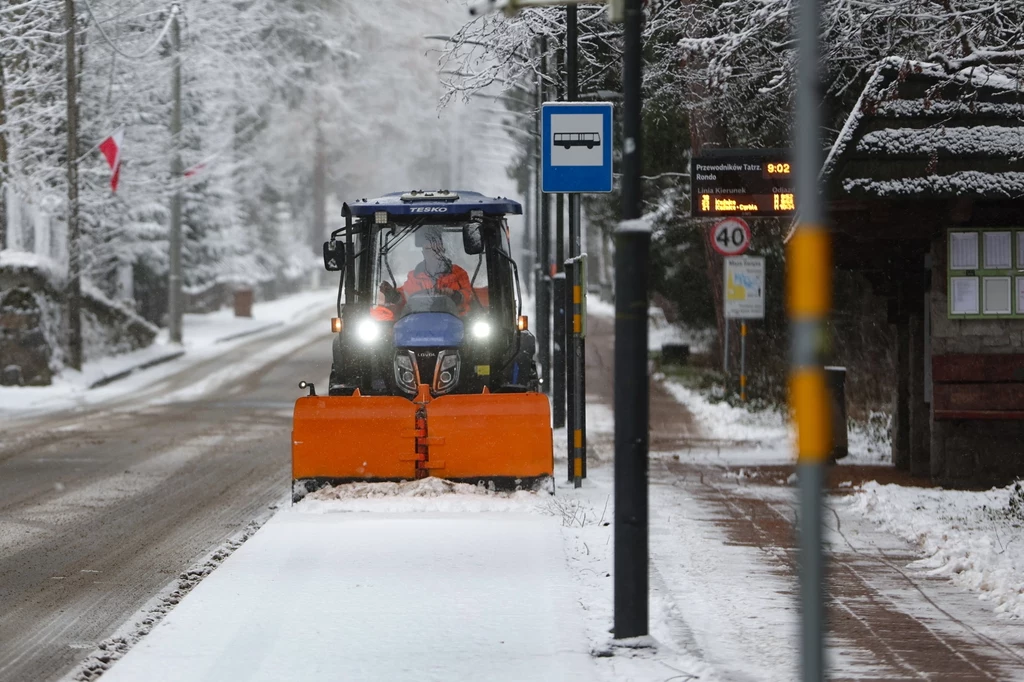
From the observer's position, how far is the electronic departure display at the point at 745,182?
48.0 ft

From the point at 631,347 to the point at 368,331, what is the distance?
6.86m

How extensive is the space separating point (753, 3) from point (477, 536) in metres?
7.34

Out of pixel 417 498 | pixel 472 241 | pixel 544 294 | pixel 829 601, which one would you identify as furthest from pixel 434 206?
pixel 544 294

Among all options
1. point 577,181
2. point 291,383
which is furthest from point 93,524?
point 291,383

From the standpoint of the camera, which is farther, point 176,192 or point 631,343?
point 176,192

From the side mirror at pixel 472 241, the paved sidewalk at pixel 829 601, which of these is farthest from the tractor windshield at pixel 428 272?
the paved sidewalk at pixel 829 601

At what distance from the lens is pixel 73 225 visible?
2923 cm

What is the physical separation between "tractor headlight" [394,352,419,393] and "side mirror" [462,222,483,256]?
112 cm

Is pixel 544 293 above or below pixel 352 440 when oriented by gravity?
above

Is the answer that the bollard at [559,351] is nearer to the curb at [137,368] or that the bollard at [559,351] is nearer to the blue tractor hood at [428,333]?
the blue tractor hood at [428,333]

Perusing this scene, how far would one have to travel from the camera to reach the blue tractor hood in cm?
1322

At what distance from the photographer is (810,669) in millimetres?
4625

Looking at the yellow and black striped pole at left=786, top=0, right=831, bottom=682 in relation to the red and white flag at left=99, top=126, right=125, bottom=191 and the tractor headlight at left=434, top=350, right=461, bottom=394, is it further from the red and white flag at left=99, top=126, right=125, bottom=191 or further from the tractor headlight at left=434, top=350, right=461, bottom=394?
the red and white flag at left=99, top=126, right=125, bottom=191

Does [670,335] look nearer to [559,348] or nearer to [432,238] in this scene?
[559,348]
